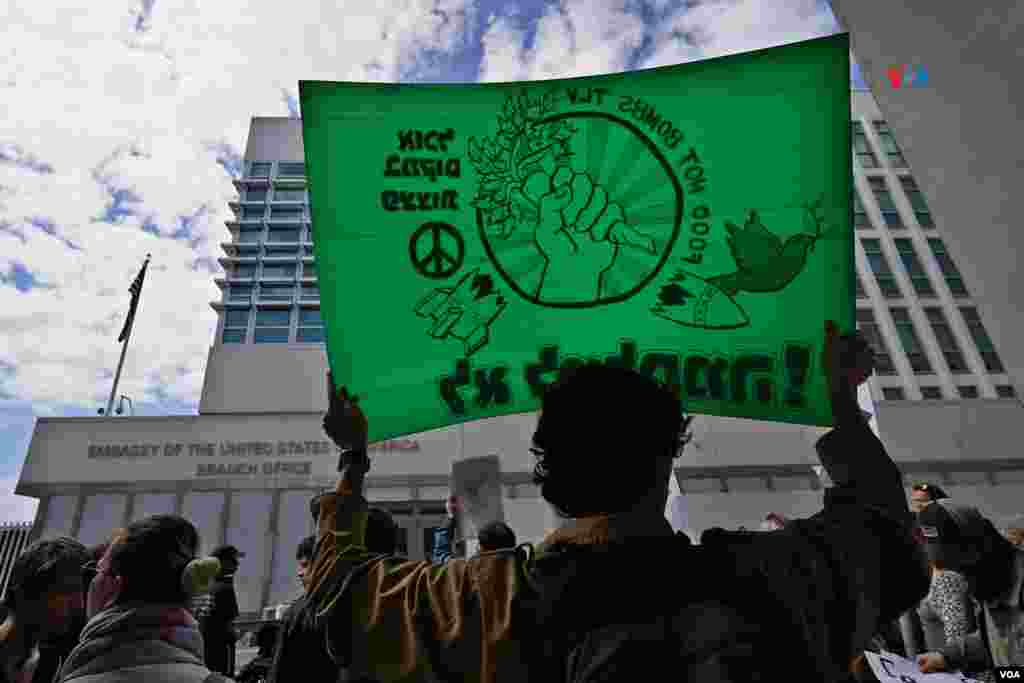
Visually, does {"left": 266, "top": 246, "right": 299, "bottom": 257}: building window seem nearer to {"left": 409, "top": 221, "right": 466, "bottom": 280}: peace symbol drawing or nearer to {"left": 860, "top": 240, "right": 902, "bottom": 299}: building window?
{"left": 860, "top": 240, "right": 902, "bottom": 299}: building window

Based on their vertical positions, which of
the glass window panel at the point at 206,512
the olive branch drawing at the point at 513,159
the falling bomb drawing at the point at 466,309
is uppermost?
the glass window panel at the point at 206,512

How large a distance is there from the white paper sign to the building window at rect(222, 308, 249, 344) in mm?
30655

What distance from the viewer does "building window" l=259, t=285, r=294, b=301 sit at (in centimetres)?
3086

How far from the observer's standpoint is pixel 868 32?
2.77 meters

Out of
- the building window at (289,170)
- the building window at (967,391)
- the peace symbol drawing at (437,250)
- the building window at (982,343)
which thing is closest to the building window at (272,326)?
the building window at (289,170)

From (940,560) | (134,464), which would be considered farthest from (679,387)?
(134,464)

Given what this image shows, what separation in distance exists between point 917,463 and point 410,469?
686 inches

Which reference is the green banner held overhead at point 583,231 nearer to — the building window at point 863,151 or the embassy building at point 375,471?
the embassy building at point 375,471

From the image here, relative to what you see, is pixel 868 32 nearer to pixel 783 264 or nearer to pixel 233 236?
pixel 783 264

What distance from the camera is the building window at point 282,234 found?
107 feet

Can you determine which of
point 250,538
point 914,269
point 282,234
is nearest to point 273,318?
point 282,234

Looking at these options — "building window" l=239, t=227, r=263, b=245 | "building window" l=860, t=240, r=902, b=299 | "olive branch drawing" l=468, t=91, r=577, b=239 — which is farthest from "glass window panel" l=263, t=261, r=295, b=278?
"olive branch drawing" l=468, t=91, r=577, b=239

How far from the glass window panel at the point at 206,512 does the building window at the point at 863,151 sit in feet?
114

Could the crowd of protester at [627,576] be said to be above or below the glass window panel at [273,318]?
below
